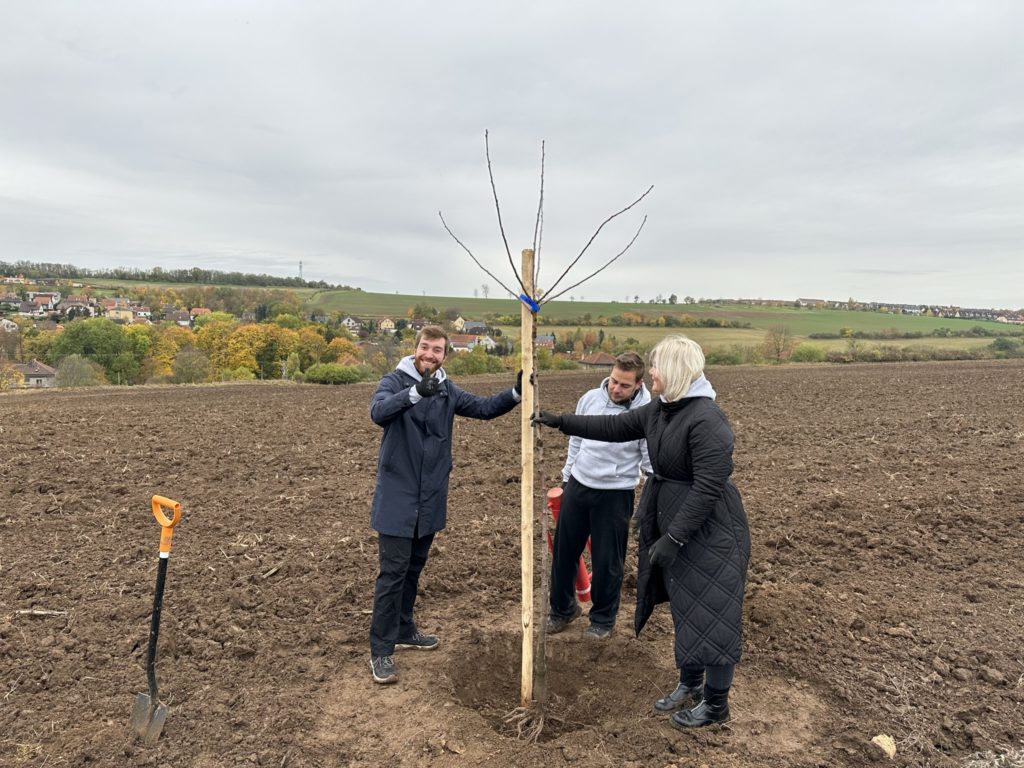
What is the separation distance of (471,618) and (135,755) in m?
2.30

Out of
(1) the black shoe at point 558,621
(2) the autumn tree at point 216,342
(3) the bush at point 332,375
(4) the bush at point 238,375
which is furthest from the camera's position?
(2) the autumn tree at point 216,342

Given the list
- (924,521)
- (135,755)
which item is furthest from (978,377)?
(135,755)

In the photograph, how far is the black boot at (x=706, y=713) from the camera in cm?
340

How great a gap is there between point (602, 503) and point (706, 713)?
140 centimetres

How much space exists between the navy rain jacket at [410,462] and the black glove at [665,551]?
1.24 m

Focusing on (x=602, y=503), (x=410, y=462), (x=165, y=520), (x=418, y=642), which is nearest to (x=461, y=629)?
(x=418, y=642)

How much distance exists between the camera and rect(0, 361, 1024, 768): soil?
3.35m

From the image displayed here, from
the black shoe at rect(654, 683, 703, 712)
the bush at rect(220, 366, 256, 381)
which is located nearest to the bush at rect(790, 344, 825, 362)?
the bush at rect(220, 366, 256, 381)

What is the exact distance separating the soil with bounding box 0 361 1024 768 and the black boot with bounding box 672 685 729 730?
0.08 meters

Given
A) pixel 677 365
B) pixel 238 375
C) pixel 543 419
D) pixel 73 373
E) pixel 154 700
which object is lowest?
pixel 238 375

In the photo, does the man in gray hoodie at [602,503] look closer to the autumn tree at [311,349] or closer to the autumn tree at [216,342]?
the autumn tree at [311,349]

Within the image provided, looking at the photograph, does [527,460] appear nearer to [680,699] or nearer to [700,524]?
[700,524]

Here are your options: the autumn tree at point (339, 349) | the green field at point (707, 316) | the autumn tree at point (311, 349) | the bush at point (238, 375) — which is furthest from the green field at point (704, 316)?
the bush at point (238, 375)

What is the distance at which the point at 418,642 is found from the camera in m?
4.33
